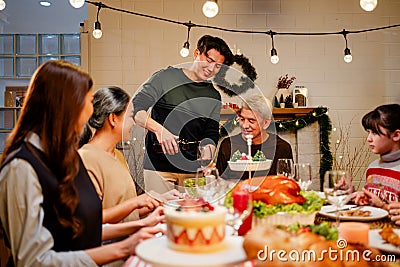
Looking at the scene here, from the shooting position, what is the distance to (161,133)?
2365 millimetres

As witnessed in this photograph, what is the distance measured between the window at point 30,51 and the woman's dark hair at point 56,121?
189 inches

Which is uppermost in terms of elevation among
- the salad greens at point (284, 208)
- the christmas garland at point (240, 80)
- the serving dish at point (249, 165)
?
the christmas garland at point (240, 80)

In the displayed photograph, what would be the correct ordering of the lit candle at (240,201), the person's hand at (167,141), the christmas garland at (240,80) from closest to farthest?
the lit candle at (240,201) < the person's hand at (167,141) < the christmas garland at (240,80)

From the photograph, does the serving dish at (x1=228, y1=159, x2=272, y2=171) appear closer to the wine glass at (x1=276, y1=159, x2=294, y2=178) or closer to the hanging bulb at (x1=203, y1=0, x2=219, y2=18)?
the wine glass at (x1=276, y1=159, x2=294, y2=178)

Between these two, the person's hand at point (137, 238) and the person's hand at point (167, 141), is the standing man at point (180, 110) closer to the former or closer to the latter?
the person's hand at point (167, 141)

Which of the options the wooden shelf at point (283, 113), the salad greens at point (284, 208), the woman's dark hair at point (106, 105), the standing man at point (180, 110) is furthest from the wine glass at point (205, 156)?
the wooden shelf at point (283, 113)

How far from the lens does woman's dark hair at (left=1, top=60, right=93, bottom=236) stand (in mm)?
1297

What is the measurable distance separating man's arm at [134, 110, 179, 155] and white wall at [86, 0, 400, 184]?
2482mm

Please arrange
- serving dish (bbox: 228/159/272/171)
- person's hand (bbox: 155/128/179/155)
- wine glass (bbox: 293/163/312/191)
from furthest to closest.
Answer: serving dish (bbox: 228/159/272/171), person's hand (bbox: 155/128/179/155), wine glass (bbox: 293/163/312/191)

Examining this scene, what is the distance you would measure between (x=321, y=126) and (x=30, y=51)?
403cm

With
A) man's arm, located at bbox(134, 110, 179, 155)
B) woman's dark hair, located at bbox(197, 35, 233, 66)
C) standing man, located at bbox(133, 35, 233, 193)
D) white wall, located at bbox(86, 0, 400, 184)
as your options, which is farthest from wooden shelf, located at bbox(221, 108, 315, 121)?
man's arm, located at bbox(134, 110, 179, 155)

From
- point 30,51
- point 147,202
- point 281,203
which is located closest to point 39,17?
point 30,51

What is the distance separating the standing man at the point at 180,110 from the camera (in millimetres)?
2766

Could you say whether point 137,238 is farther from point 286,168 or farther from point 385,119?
point 385,119
